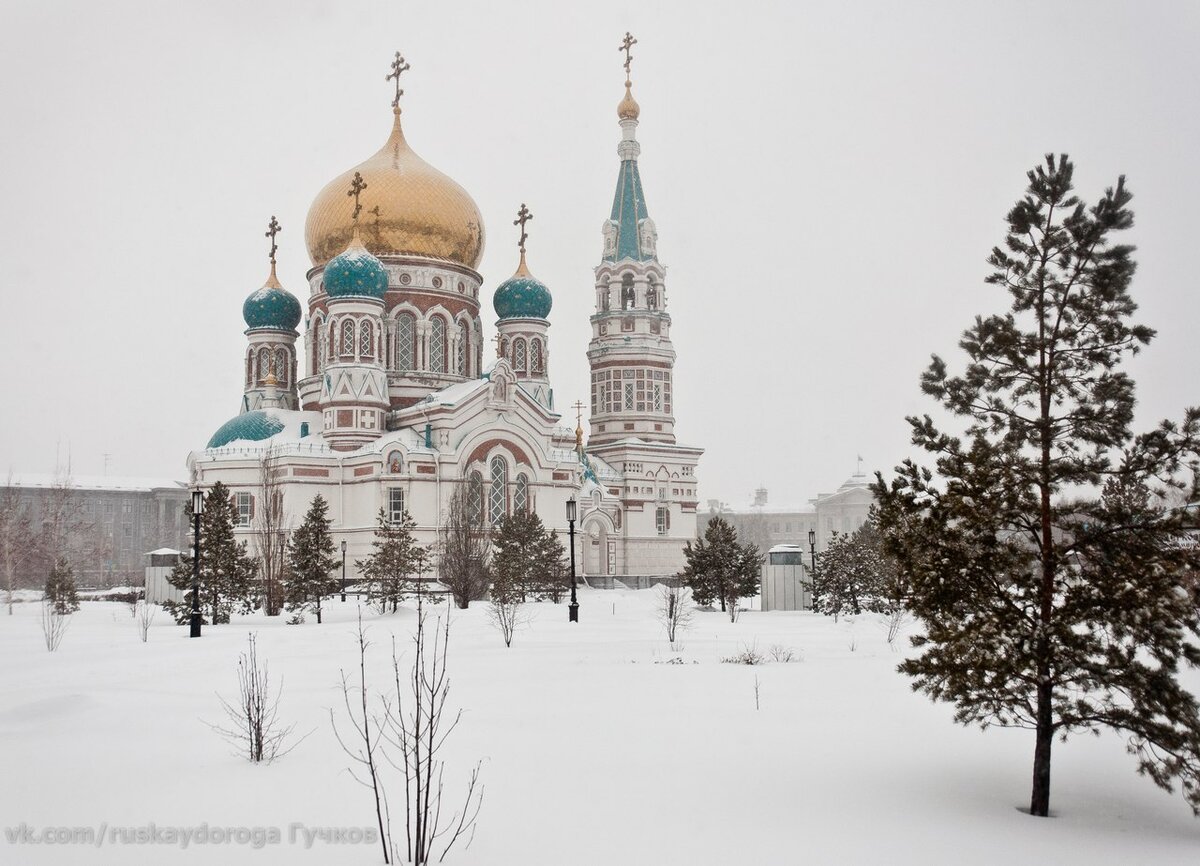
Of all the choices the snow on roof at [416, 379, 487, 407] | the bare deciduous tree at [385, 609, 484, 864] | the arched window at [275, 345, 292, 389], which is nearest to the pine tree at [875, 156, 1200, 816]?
the bare deciduous tree at [385, 609, 484, 864]

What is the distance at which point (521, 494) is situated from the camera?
39.6m

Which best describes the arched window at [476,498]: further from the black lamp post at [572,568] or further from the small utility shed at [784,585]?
the black lamp post at [572,568]

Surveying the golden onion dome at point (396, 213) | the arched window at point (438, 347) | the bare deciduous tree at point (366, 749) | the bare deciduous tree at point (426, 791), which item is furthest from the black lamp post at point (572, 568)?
the golden onion dome at point (396, 213)

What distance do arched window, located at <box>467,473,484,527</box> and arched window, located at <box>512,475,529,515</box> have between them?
4.45 ft

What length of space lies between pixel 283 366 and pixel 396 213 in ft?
26.0

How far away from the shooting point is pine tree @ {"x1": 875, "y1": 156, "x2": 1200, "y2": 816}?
22.1ft

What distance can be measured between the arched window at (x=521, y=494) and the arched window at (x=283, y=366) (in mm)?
11323

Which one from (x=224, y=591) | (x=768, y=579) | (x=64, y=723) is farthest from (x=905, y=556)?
(x=768, y=579)

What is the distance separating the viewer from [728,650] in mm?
15156

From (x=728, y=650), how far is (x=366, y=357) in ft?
85.9

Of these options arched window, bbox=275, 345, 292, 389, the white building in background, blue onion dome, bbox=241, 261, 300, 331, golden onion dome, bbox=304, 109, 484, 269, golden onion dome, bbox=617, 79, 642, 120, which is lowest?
the white building in background

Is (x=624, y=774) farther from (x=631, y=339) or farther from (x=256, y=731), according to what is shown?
(x=631, y=339)

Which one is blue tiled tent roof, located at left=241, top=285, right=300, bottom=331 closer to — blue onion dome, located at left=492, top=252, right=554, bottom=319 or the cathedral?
the cathedral

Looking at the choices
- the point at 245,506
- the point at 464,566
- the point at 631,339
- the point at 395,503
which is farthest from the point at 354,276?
the point at 464,566
